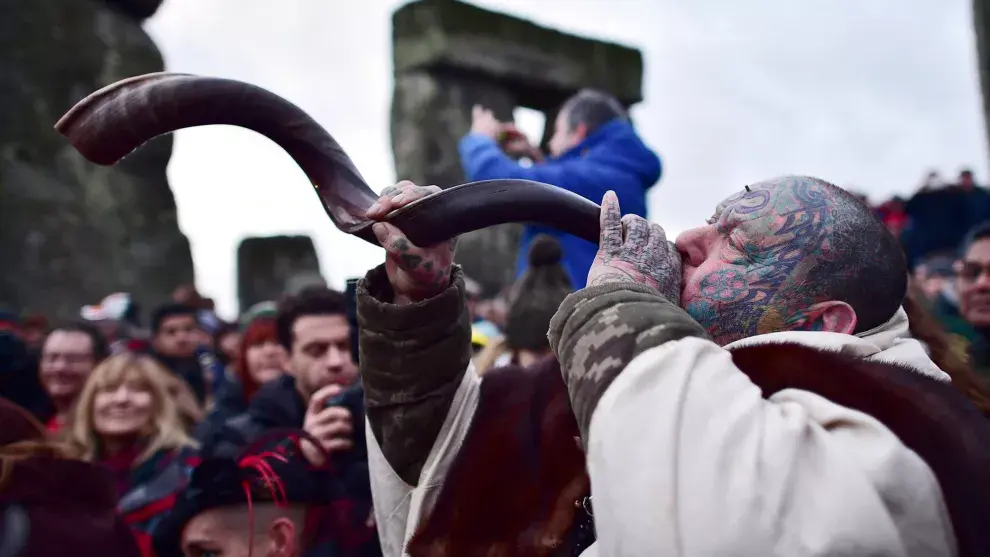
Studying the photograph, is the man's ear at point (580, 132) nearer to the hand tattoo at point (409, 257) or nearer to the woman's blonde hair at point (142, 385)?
the hand tattoo at point (409, 257)

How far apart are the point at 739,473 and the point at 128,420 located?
314 centimetres

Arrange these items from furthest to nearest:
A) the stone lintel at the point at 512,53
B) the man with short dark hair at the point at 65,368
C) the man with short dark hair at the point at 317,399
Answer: the stone lintel at the point at 512,53
the man with short dark hair at the point at 65,368
the man with short dark hair at the point at 317,399

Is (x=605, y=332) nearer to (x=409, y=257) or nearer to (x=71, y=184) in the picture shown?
(x=409, y=257)

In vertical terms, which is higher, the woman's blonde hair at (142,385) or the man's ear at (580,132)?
the man's ear at (580,132)

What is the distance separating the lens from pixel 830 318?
1.44m

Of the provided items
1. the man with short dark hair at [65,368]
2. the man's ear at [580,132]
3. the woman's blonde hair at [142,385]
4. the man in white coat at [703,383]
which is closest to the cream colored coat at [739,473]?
the man in white coat at [703,383]

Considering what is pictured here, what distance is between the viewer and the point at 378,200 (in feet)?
5.17

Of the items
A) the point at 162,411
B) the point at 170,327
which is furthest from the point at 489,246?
the point at 162,411

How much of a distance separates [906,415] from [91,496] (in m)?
1.94

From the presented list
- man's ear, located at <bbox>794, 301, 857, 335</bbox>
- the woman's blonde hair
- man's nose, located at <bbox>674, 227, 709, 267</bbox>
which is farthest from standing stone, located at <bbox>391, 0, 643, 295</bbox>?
man's ear, located at <bbox>794, 301, 857, 335</bbox>

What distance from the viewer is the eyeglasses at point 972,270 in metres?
3.62

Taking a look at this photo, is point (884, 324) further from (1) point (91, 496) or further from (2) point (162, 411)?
(2) point (162, 411)

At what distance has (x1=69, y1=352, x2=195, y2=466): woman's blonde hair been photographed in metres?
3.60

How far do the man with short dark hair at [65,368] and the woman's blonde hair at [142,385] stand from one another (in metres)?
0.48
